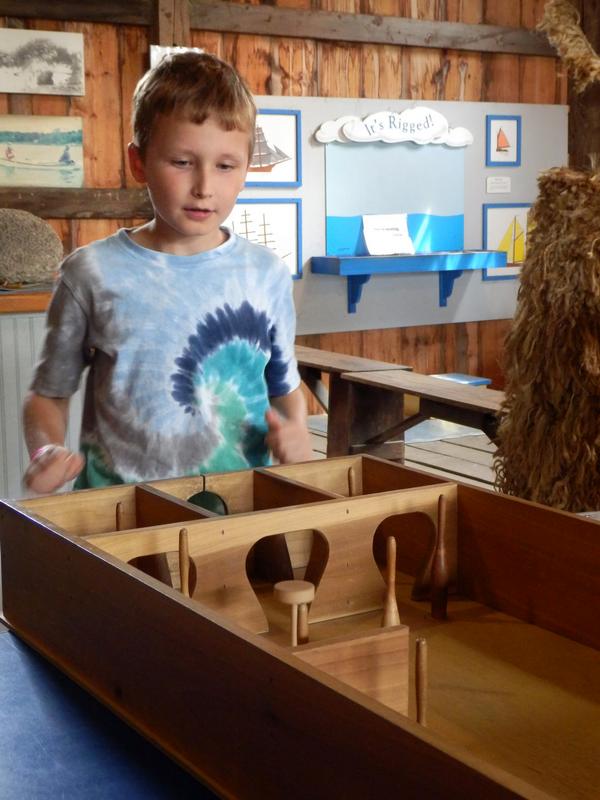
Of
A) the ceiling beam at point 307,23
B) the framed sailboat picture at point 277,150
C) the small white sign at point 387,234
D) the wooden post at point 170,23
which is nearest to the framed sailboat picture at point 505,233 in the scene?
the small white sign at point 387,234

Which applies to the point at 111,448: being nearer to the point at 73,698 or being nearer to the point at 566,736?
the point at 73,698

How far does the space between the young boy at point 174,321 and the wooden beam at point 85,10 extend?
383 centimetres

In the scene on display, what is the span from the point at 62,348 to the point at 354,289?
4.68 metres

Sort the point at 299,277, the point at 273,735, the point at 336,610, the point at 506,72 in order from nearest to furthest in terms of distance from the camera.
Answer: the point at 273,735
the point at 336,610
the point at 299,277
the point at 506,72

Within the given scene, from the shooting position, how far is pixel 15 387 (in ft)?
11.4

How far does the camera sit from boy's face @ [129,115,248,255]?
150 centimetres

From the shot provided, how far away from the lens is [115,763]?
878mm

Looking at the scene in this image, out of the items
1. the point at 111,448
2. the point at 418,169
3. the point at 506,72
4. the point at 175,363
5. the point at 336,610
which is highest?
the point at 506,72

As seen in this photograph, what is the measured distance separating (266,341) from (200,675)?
823 millimetres

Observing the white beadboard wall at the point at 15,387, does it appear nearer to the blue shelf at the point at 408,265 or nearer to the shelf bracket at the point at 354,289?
the blue shelf at the point at 408,265

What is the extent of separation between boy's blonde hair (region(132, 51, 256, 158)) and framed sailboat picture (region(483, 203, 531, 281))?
17.1 feet

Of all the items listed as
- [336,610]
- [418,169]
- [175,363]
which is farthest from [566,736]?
[418,169]

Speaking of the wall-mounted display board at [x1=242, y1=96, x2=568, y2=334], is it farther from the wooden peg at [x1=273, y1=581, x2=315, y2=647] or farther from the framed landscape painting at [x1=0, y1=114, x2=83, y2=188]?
the wooden peg at [x1=273, y1=581, x2=315, y2=647]

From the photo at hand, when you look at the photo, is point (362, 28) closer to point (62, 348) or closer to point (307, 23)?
point (307, 23)
